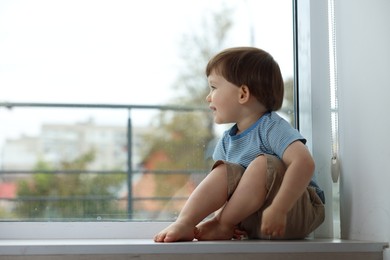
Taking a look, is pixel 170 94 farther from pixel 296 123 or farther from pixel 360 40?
pixel 360 40

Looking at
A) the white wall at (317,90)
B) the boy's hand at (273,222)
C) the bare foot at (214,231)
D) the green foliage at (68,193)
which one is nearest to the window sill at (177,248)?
the boy's hand at (273,222)

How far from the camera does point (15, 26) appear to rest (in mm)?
1621

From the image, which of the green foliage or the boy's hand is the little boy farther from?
the green foliage

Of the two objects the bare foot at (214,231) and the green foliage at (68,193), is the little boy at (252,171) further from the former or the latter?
the green foliage at (68,193)

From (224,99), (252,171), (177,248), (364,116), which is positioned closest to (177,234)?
(177,248)

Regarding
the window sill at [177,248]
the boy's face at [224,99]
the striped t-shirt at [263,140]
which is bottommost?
the window sill at [177,248]

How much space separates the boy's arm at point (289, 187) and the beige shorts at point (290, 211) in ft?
0.08

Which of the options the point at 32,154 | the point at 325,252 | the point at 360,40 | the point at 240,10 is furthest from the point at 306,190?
the point at 32,154

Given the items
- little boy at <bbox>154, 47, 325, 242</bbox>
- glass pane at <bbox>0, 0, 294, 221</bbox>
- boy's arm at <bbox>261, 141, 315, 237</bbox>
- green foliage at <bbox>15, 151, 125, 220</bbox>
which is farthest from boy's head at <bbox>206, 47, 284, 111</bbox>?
green foliage at <bbox>15, 151, 125, 220</bbox>

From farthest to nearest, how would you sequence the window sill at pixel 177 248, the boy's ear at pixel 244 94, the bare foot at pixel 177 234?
the boy's ear at pixel 244 94, the bare foot at pixel 177 234, the window sill at pixel 177 248

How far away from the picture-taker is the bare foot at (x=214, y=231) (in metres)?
1.29

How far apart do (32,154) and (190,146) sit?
41 cm

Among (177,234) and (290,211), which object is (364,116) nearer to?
(290,211)

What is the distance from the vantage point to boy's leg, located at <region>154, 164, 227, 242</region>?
1.25 metres
